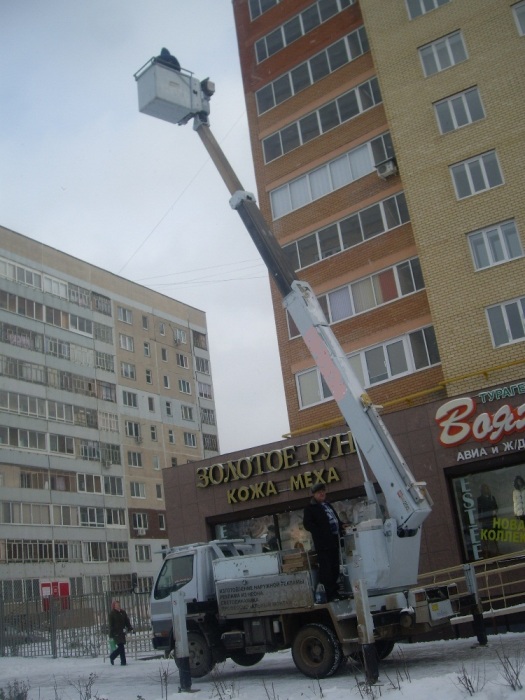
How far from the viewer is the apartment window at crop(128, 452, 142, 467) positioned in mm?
63562

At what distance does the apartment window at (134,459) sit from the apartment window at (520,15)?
48.2m

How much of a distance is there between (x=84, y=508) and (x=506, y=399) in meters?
43.4

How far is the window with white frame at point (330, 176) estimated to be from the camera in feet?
87.7

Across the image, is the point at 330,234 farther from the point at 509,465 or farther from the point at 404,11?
the point at 509,465

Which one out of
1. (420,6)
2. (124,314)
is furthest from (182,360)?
(420,6)

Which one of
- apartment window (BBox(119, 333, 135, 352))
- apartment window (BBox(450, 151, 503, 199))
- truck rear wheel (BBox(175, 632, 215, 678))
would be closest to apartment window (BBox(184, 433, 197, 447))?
apartment window (BBox(119, 333, 135, 352))

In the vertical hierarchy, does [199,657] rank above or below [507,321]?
below

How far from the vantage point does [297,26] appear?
30562 millimetres

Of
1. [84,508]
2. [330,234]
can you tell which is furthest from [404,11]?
[84,508]

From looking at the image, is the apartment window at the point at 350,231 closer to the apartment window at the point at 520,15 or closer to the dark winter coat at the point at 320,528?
the apartment window at the point at 520,15

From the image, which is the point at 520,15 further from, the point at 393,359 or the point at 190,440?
the point at 190,440

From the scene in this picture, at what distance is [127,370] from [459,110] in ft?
154

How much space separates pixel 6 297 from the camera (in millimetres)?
56094

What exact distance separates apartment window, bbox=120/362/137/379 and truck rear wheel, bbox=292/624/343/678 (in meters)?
54.7
